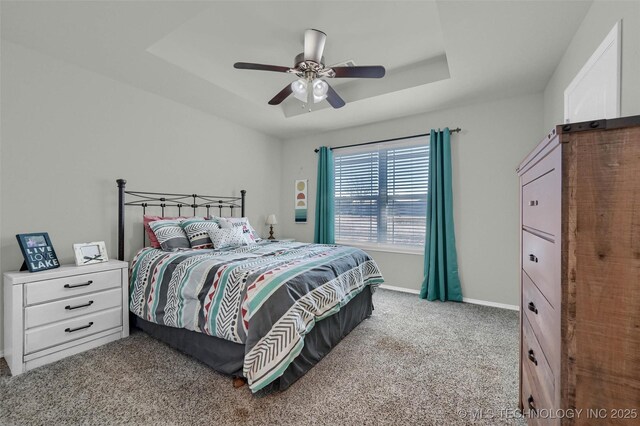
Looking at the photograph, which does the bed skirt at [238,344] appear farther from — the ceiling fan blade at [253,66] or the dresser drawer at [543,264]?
the ceiling fan blade at [253,66]

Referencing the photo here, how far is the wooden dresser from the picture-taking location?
72 cm

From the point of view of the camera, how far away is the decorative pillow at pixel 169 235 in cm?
275

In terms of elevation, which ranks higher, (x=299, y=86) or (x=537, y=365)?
(x=299, y=86)

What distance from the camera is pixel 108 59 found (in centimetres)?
247

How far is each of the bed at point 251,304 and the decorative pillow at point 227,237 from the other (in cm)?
15

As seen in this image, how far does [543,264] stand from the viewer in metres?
1.00

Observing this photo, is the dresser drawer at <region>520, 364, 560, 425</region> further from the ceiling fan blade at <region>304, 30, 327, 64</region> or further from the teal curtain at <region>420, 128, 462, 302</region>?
the ceiling fan blade at <region>304, 30, 327, 64</region>

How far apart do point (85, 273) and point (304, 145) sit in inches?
138

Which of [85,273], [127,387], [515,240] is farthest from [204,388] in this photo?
[515,240]

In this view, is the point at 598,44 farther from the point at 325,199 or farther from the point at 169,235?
the point at 169,235

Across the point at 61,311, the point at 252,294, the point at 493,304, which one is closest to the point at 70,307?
the point at 61,311

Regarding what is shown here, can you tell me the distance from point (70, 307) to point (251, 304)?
160cm

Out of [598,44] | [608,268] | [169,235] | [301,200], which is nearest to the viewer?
[608,268]

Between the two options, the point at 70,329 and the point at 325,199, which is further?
the point at 325,199
